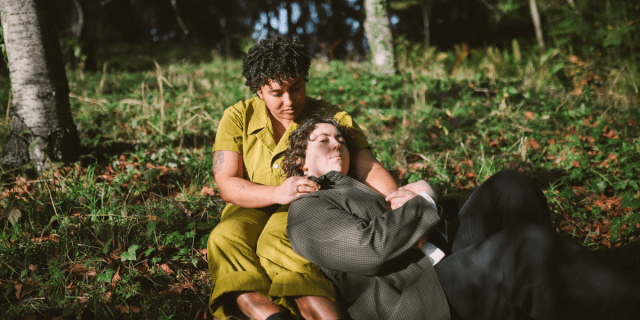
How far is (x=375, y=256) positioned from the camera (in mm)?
1740

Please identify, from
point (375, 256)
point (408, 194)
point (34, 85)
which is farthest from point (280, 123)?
point (34, 85)

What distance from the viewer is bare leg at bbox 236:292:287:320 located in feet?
6.06

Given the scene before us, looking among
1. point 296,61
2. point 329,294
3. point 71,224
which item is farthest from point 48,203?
point 329,294

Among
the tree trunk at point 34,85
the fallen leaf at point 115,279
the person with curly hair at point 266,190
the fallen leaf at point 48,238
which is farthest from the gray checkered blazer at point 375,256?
the tree trunk at point 34,85

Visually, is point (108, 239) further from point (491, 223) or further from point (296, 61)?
point (491, 223)

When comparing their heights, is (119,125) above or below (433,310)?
above

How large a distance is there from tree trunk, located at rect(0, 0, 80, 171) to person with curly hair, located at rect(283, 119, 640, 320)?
8.93ft

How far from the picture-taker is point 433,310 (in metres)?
1.73

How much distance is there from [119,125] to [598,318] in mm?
4888

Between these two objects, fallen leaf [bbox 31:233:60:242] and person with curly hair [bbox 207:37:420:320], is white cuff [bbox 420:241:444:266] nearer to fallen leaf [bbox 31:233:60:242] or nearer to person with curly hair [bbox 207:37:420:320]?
person with curly hair [bbox 207:37:420:320]

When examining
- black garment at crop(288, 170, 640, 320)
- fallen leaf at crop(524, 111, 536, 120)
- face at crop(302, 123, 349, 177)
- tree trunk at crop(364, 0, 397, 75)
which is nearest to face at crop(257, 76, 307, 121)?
face at crop(302, 123, 349, 177)

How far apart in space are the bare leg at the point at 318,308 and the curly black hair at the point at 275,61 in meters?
1.33

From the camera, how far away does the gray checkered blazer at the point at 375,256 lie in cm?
174

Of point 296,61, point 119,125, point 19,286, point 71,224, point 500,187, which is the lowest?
point 19,286
